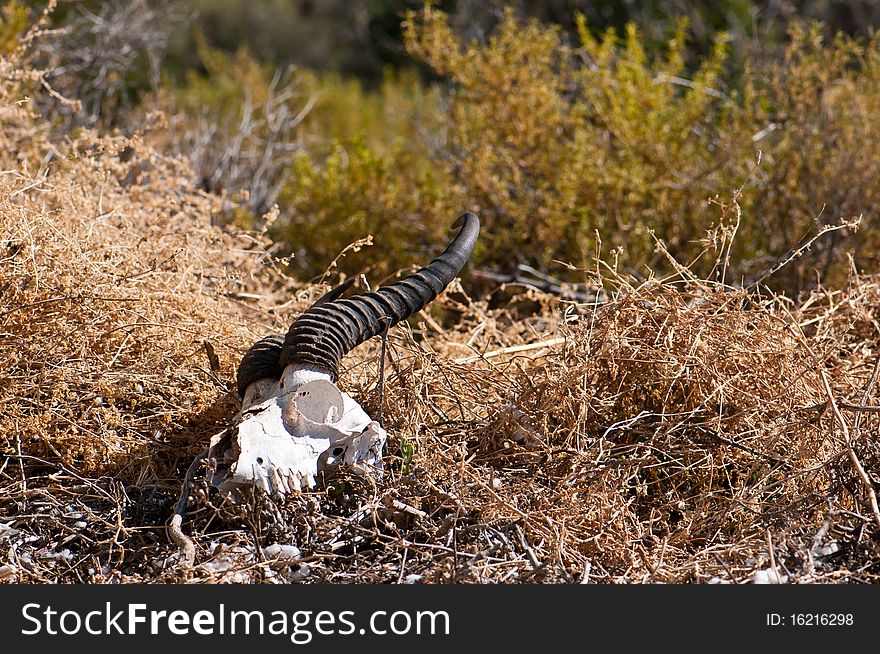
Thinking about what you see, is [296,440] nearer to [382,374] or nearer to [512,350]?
[382,374]

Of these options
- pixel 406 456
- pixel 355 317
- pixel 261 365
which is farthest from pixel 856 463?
pixel 261 365

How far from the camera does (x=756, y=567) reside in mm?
3238

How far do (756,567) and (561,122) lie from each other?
4.29m

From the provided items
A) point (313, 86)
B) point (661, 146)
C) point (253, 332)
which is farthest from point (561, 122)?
point (313, 86)

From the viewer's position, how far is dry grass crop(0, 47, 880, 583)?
10.9ft

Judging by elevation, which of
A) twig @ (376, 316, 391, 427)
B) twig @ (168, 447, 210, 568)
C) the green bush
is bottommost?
twig @ (168, 447, 210, 568)

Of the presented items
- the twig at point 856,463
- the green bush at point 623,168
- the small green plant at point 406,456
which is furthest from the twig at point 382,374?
the green bush at point 623,168

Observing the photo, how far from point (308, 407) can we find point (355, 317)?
1.24 ft

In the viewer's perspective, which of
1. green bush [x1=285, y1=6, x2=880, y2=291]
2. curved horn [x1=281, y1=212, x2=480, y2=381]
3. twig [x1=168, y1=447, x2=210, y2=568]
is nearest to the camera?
twig [x1=168, y1=447, x2=210, y2=568]

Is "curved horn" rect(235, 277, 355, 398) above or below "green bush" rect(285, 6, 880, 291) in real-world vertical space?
below

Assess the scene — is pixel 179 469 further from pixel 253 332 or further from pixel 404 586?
pixel 404 586

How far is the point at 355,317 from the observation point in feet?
12.1

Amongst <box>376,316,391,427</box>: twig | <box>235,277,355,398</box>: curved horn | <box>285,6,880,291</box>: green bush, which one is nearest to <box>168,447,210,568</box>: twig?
<box>235,277,355,398</box>: curved horn

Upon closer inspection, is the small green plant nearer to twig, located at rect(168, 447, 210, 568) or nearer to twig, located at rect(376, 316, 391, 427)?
twig, located at rect(376, 316, 391, 427)
